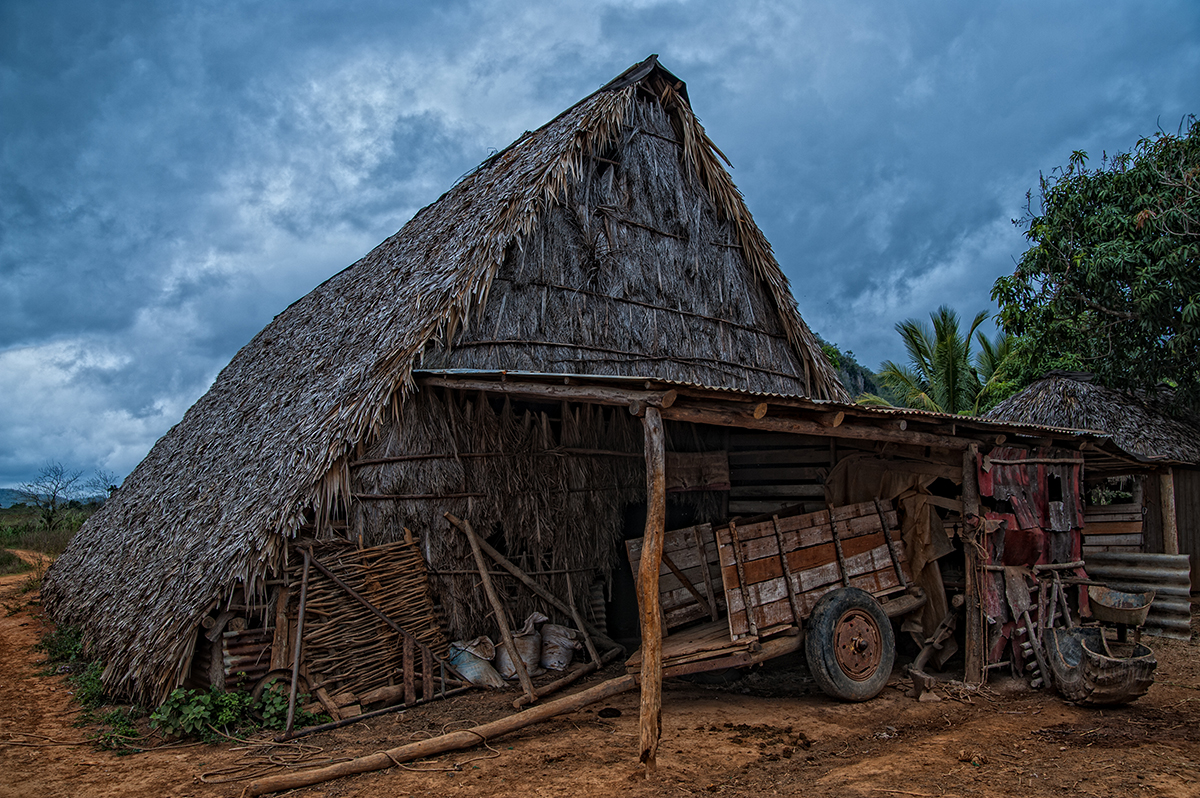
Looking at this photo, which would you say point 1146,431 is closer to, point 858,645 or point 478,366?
point 858,645

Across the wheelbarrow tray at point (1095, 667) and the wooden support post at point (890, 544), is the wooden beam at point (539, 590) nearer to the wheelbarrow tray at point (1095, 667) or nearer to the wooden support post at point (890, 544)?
the wooden support post at point (890, 544)

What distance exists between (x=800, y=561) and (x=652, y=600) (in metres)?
2.14

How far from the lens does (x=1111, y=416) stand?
486 inches

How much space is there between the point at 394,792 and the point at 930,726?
13.3 ft

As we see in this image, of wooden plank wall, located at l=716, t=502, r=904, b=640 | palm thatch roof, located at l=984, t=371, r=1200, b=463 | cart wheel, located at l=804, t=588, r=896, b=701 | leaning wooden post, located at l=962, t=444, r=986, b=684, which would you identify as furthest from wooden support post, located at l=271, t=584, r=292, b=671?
palm thatch roof, located at l=984, t=371, r=1200, b=463

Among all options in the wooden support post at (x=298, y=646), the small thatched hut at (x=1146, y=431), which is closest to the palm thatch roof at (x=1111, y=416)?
the small thatched hut at (x=1146, y=431)

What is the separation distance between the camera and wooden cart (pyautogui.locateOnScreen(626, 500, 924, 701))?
6.18m

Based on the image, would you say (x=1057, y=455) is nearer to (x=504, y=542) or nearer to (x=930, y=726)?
(x=930, y=726)

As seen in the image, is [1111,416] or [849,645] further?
[1111,416]

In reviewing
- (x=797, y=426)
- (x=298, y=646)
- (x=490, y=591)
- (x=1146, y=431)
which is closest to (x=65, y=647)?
(x=298, y=646)

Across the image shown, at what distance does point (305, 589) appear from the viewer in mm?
6414

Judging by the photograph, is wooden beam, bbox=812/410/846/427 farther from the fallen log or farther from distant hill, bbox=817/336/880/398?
distant hill, bbox=817/336/880/398

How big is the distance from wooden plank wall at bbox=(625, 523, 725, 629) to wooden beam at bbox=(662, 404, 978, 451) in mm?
1292

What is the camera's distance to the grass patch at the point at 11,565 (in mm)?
16000
